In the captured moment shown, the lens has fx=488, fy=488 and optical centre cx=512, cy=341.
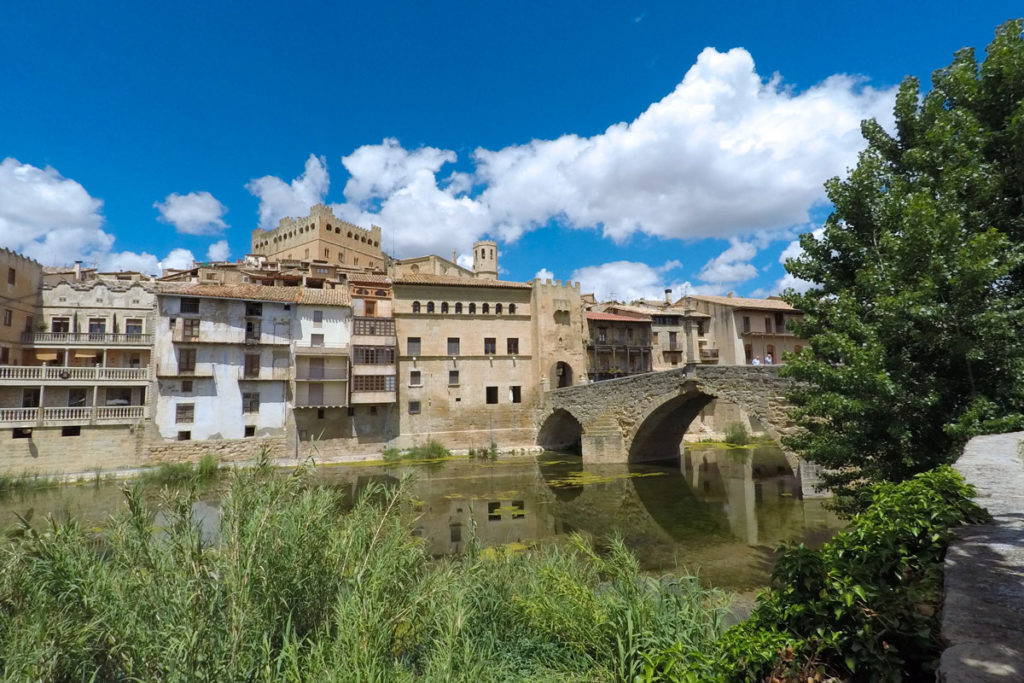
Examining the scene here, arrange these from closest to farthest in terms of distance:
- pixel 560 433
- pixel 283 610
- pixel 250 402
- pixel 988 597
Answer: pixel 988 597
pixel 283 610
pixel 250 402
pixel 560 433

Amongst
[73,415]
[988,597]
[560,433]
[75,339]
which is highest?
[75,339]

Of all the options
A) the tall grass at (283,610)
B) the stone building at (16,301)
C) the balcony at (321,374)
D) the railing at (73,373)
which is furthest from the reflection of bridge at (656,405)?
the stone building at (16,301)

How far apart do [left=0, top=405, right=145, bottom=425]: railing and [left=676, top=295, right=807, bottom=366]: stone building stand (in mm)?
39722

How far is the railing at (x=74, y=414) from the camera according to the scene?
23750 millimetres

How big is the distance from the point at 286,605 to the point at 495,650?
2.23 m

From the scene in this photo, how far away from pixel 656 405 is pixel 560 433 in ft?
38.9

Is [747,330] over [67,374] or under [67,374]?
over

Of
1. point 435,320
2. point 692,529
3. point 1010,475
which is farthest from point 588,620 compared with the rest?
point 435,320

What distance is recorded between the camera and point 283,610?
3811 millimetres

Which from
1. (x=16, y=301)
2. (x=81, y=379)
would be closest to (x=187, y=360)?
(x=81, y=379)

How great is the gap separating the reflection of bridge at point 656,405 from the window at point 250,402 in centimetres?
1780

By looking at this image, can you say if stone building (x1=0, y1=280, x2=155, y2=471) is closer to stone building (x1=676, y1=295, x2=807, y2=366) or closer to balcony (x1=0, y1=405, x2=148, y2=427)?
balcony (x1=0, y1=405, x2=148, y2=427)

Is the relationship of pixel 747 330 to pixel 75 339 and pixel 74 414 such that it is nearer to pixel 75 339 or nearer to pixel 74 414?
pixel 74 414

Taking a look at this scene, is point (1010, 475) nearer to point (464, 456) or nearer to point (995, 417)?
point (995, 417)
